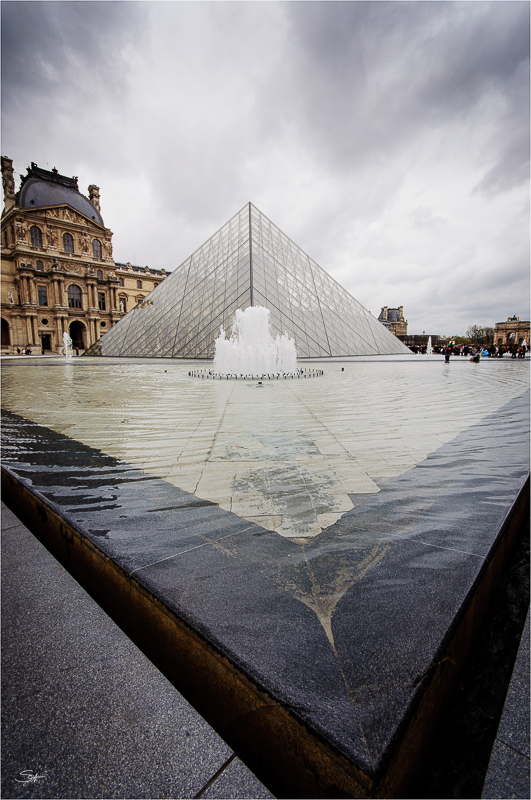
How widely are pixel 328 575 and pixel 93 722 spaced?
75cm

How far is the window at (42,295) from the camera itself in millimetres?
39375


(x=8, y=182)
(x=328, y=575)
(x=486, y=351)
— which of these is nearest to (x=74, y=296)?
(x=8, y=182)

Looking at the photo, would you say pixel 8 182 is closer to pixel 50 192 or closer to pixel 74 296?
pixel 50 192

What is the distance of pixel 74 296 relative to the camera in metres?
42.0

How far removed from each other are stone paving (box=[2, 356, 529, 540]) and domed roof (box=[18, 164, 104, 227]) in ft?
154

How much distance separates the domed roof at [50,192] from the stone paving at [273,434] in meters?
46.9

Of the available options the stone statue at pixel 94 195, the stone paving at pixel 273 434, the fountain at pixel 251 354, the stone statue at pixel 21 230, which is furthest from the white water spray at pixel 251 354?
the stone statue at pixel 94 195

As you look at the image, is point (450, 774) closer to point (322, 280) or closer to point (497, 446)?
point (497, 446)

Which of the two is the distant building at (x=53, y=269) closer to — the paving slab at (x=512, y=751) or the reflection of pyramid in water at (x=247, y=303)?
the reflection of pyramid in water at (x=247, y=303)

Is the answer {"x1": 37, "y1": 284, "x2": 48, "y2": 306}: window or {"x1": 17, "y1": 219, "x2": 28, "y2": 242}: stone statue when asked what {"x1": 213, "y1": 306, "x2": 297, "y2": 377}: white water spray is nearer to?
{"x1": 37, "y1": 284, "x2": 48, "y2": 306}: window

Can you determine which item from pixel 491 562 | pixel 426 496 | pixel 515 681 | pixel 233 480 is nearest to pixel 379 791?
pixel 515 681

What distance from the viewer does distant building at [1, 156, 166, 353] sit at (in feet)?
125

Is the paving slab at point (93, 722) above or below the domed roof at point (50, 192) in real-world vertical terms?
below

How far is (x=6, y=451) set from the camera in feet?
9.93
